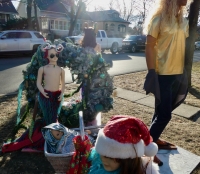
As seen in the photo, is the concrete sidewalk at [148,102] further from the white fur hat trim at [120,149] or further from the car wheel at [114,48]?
the car wheel at [114,48]

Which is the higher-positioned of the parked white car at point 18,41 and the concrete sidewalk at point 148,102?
the parked white car at point 18,41

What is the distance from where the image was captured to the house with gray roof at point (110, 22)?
4353cm

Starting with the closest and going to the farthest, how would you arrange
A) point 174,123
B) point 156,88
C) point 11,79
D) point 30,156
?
point 156,88
point 30,156
point 174,123
point 11,79

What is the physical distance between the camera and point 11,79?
768 cm

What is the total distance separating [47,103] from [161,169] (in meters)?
1.66

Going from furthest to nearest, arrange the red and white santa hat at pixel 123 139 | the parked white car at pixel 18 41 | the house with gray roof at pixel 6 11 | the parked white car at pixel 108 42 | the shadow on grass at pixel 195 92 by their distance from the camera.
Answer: the house with gray roof at pixel 6 11 → the parked white car at pixel 108 42 → the parked white car at pixel 18 41 → the shadow on grass at pixel 195 92 → the red and white santa hat at pixel 123 139

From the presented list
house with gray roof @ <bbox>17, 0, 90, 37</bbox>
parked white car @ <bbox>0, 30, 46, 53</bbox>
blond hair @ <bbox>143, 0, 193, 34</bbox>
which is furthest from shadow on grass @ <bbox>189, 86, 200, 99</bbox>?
house with gray roof @ <bbox>17, 0, 90, 37</bbox>

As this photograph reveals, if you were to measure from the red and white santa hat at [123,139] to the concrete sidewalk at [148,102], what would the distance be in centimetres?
331

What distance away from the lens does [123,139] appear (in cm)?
136

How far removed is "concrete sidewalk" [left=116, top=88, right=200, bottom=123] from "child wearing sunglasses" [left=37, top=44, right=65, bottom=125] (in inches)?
102

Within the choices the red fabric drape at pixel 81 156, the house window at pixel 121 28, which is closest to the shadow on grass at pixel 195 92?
the red fabric drape at pixel 81 156

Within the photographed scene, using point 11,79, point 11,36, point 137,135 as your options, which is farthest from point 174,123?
point 11,36

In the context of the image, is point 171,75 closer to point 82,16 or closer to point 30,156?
point 30,156

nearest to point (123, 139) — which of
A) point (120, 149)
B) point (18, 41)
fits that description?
point (120, 149)
